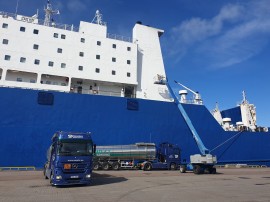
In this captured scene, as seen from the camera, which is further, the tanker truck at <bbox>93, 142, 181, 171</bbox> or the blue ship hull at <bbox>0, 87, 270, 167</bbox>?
the tanker truck at <bbox>93, 142, 181, 171</bbox>

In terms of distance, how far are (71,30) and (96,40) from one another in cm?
247

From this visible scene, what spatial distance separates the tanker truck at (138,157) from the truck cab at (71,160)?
25.1ft

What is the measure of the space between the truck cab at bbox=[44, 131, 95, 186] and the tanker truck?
25.1 ft

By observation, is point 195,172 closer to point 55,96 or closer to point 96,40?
point 55,96

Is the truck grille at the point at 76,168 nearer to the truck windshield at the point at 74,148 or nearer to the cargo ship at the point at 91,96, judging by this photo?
the truck windshield at the point at 74,148

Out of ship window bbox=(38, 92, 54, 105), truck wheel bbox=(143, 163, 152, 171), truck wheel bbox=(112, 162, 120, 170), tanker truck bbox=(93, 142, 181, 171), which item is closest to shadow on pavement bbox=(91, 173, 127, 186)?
tanker truck bbox=(93, 142, 181, 171)

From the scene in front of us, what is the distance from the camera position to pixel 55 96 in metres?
17.7

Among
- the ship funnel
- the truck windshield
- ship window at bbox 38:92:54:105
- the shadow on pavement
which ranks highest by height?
the ship funnel

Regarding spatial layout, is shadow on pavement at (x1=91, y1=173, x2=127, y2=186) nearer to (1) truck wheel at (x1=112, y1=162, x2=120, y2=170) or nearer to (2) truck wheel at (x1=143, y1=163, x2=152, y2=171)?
(1) truck wheel at (x1=112, y1=162, x2=120, y2=170)

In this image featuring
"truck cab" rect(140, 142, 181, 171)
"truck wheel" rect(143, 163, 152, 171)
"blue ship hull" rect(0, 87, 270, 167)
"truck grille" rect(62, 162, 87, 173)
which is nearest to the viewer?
"truck grille" rect(62, 162, 87, 173)

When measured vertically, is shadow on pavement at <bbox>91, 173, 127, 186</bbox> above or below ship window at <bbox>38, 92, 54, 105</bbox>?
below

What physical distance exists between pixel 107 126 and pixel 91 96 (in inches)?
111

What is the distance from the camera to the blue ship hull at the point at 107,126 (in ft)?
53.6

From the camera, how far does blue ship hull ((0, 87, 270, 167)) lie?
16328mm
